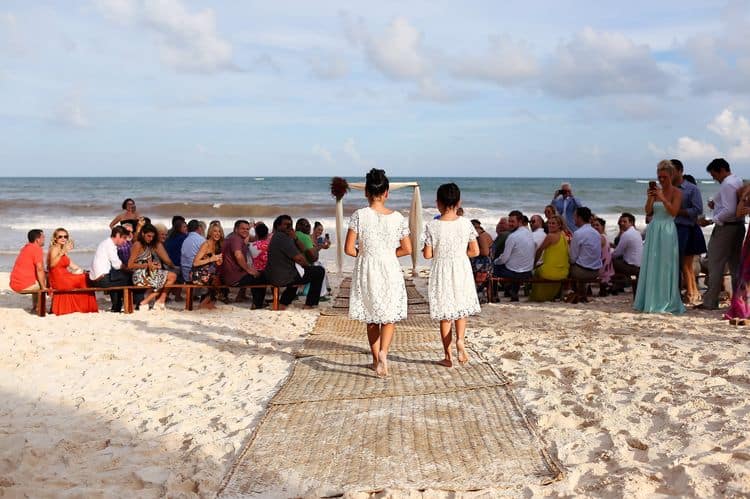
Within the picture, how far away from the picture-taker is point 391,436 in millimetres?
3666

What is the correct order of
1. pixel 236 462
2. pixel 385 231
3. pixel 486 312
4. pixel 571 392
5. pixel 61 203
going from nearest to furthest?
pixel 236 462
pixel 571 392
pixel 385 231
pixel 486 312
pixel 61 203

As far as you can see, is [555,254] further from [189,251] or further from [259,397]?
[259,397]

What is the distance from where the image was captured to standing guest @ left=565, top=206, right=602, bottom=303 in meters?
8.43

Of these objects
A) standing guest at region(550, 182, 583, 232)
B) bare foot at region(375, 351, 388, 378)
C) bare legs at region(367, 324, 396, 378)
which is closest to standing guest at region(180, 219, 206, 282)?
bare legs at region(367, 324, 396, 378)

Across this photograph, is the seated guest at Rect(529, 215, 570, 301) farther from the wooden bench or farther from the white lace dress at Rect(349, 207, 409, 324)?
the white lace dress at Rect(349, 207, 409, 324)

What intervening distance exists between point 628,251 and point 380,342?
515 centimetres

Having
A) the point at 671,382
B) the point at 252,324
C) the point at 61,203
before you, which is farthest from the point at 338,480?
the point at 61,203

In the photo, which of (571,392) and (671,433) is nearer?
(671,433)

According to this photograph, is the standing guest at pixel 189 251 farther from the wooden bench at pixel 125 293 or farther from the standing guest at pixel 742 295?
the standing guest at pixel 742 295

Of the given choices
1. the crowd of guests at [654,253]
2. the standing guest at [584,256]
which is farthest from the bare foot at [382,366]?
the standing guest at [584,256]

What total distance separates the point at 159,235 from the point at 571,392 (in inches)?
220

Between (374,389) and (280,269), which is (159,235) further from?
(374,389)

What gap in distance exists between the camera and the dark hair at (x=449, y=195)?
498 cm

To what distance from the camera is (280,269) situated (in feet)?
26.8
